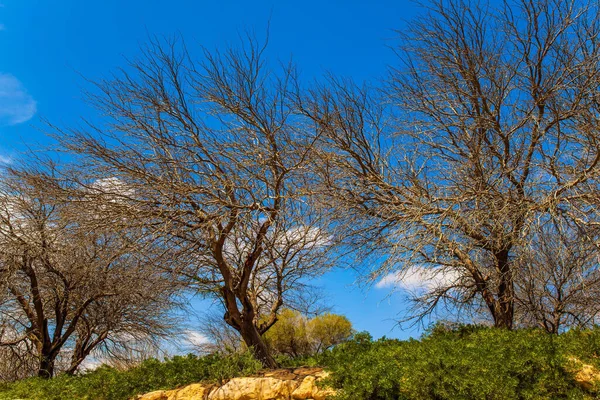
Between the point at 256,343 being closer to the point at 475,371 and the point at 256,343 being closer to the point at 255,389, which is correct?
the point at 255,389

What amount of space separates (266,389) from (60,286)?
8580 millimetres

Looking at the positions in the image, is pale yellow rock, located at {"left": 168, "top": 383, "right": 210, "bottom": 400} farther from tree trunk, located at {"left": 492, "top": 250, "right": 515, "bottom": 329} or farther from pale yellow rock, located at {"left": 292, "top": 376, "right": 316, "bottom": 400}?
tree trunk, located at {"left": 492, "top": 250, "right": 515, "bottom": 329}

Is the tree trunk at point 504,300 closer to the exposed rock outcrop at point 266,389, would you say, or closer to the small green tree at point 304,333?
the exposed rock outcrop at point 266,389

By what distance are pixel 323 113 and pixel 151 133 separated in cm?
304

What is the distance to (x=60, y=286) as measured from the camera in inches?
531

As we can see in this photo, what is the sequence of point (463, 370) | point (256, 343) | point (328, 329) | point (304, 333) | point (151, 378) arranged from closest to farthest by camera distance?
1. point (463, 370)
2. point (151, 378)
3. point (256, 343)
4. point (304, 333)
5. point (328, 329)

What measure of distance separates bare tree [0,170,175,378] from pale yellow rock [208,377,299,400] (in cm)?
296

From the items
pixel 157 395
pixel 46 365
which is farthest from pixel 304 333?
pixel 157 395

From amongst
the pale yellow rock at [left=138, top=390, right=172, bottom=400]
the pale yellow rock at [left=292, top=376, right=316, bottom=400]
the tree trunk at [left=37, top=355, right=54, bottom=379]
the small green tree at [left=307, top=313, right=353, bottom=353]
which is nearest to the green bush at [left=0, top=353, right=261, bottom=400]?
the pale yellow rock at [left=138, top=390, right=172, bottom=400]

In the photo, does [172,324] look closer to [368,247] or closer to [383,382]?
[368,247]

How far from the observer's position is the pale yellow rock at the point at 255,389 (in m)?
6.95

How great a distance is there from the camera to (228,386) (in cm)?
739

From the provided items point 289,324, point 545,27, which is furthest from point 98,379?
point 289,324

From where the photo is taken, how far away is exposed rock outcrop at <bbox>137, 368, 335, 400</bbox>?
6.74 metres
